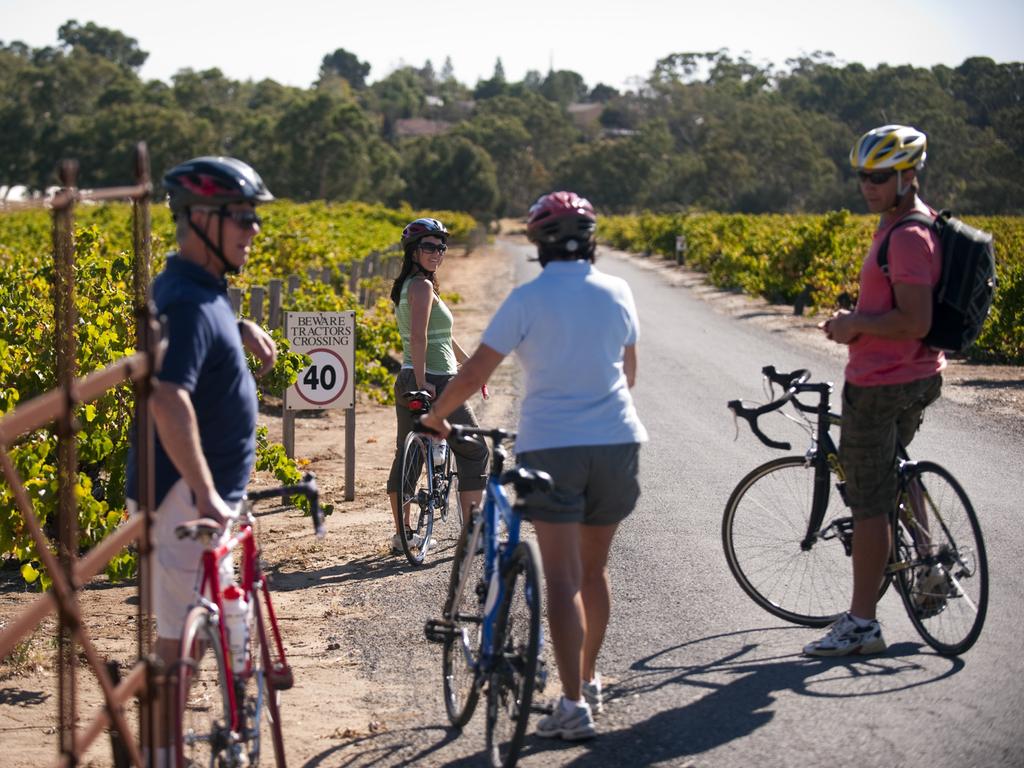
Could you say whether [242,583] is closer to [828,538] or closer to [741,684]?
[741,684]

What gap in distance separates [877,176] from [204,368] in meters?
2.96

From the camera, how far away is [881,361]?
18.2 ft

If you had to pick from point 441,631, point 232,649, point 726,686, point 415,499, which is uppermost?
point 232,649

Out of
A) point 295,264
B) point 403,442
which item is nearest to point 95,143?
point 295,264

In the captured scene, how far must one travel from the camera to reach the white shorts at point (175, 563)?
401 cm

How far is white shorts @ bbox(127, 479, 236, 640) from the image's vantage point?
13.1 feet

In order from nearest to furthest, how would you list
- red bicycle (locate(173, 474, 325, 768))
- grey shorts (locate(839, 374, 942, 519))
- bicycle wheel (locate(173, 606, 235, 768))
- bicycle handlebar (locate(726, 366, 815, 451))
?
bicycle wheel (locate(173, 606, 235, 768))
red bicycle (locate(173, 474, 325, 768))
grey shorts (locate(839, 374, 942, 519))
bicycle handlebar (locate(726, 366, 815, 451))

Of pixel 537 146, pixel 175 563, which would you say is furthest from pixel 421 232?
pixel 537 146

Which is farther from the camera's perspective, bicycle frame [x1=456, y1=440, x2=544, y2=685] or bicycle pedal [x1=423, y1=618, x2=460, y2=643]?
bicycle pedal [x1=423, y1=618, x2=460, y2=643]

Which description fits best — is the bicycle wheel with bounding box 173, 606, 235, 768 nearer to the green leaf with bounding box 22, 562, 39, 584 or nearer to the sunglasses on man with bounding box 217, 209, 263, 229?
the sunglasses on man with bounding box 217, 209, 263, 229

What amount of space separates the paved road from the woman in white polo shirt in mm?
493

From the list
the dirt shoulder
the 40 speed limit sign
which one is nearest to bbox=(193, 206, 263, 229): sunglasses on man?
the dirt shoulder

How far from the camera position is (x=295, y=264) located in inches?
771

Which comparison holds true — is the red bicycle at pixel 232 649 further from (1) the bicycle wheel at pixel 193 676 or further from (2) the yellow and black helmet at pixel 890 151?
(2) the yellow and black helmet at pixel 890 151
